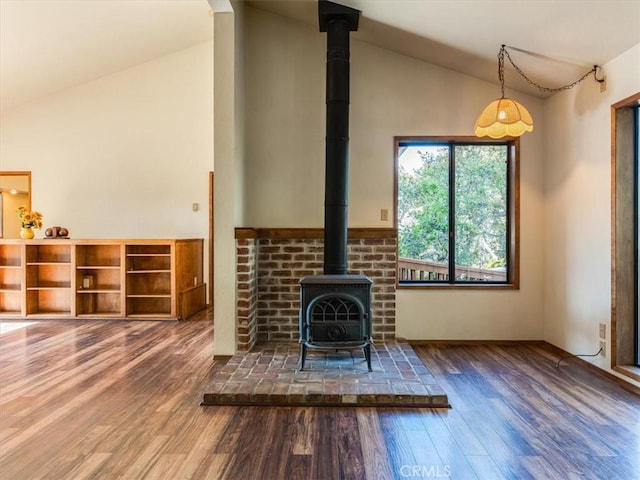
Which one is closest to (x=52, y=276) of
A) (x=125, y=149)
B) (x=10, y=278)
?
(x=10, y=278)

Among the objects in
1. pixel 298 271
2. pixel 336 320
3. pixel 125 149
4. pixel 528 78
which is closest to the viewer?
pixel 336 320

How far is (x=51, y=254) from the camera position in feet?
17.0

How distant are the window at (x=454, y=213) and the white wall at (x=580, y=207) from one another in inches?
17.7

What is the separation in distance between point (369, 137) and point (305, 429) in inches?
109

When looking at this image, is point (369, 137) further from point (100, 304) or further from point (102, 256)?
point (100, 304)

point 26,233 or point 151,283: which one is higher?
point 26,233

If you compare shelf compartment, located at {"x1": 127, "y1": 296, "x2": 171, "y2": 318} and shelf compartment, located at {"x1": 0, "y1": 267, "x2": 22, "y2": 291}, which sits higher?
shelf compartment, located at {"x1": 0, "y1": 267, "x2": 22, "y2": 291}

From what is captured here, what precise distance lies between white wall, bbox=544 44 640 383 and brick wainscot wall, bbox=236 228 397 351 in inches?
61.9

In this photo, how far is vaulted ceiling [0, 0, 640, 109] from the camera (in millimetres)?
2639

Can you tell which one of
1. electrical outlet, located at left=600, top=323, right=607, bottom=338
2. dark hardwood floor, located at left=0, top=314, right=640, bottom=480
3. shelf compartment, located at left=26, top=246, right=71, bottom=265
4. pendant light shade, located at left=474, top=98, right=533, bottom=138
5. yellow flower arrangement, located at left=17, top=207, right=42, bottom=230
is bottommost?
dark hardwood floor, located at left=0, top=314, right=640, bottom=480

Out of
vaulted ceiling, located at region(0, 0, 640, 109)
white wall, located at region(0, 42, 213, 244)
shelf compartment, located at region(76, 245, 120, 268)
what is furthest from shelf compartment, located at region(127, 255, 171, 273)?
vaulted ceiling, located at region(0, 0, 640, 109)

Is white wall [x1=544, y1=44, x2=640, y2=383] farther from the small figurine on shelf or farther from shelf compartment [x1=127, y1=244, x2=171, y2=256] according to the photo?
the small figurine on shelf

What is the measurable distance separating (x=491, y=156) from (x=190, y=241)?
415 cm

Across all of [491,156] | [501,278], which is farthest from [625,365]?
[491,156]
